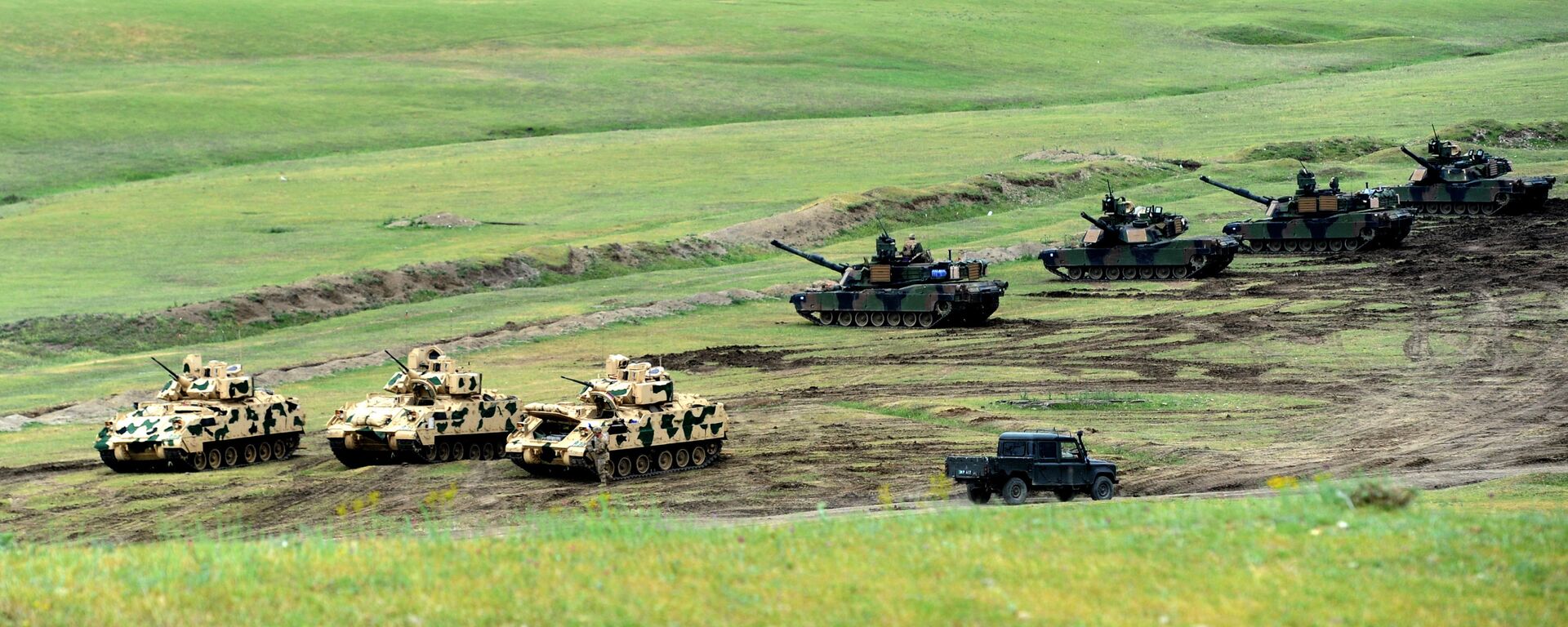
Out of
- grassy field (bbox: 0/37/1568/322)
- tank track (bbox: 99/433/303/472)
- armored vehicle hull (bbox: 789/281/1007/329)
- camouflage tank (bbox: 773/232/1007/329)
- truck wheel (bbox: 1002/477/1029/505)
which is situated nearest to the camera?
truck wheel (bbox: 1002/477/1029/505)

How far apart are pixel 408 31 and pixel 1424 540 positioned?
12666 centimetres

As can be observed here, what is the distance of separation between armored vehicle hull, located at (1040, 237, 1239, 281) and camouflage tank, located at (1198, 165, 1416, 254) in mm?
4588

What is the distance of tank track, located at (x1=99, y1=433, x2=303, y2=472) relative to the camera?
37469mm

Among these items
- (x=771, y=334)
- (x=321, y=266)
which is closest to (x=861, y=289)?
(x=771, y=334)

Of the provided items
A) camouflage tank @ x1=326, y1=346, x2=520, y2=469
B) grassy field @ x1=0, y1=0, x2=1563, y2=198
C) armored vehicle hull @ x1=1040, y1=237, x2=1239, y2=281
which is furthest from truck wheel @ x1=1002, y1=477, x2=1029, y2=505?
grassy field @ x1=0, y1=0, x2=1563, y2=198

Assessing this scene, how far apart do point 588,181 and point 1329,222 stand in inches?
1488

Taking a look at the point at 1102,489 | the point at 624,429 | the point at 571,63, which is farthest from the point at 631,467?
the point at 571,63

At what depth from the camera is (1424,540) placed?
16109 mm

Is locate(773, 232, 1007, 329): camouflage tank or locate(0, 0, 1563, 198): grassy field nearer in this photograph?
locate(773, 232, 1007, 329): camouflage tank

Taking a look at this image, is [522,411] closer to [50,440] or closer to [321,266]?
[50,440]

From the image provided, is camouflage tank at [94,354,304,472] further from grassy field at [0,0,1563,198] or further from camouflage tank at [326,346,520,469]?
grassy field at [0,0,1563,198]

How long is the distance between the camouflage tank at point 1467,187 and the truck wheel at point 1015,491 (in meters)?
47.8

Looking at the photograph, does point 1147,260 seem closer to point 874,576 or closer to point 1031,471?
point 1031,471

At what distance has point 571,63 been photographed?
12706 cm
